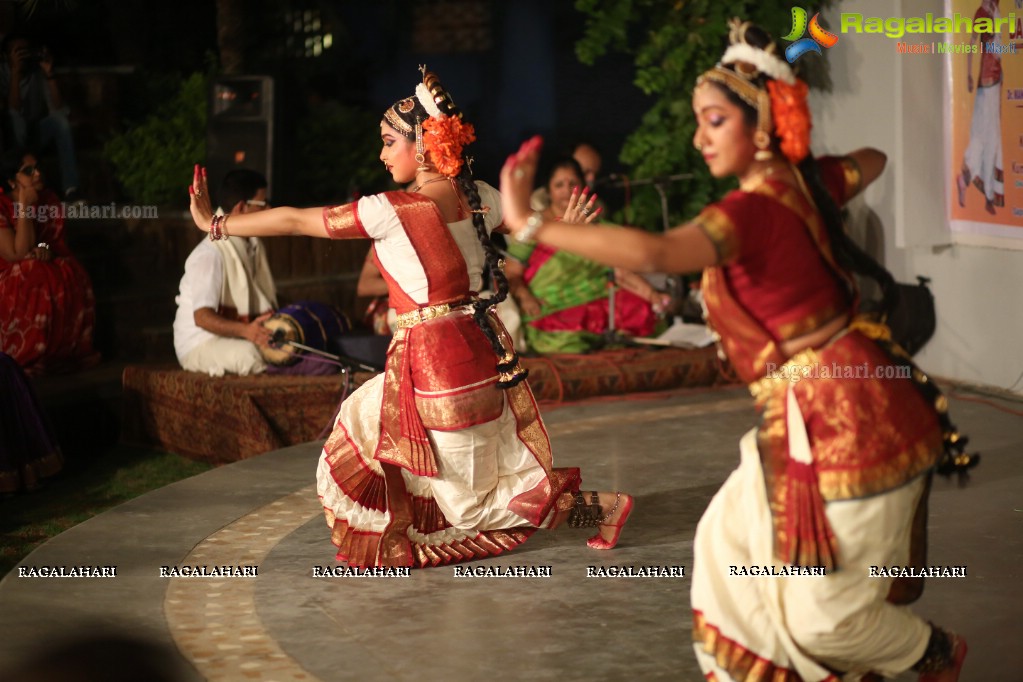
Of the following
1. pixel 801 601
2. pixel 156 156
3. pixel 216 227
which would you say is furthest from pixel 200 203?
pixel 156 156

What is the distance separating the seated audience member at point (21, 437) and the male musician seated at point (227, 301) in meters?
0.83

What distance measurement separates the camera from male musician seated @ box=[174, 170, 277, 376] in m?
5.88

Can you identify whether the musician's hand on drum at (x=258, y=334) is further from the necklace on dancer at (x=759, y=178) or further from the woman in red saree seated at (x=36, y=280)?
the necklace on dancer at (x=759, y=178)

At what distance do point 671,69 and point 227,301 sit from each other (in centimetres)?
→ 339

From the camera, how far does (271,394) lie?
5812 mm

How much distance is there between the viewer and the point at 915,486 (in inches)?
101

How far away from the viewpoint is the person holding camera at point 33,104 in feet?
26.2

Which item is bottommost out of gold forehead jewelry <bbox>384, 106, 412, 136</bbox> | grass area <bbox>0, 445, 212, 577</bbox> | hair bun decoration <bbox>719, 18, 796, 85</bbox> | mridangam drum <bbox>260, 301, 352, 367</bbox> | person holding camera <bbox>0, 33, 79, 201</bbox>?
grass area <bbox>0, 445, 212, 577</bbox>

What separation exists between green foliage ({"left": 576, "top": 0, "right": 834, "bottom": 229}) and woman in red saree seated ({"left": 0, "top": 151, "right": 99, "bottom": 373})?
338 centimetres

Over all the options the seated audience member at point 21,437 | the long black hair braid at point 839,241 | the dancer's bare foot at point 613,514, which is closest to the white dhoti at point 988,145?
the dancer's bare foot at point 613,514

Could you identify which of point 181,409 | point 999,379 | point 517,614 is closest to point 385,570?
point 517,614

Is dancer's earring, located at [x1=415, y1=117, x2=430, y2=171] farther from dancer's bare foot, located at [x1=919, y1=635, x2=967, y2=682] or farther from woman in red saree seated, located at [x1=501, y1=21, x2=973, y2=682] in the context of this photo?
dancer's bare foot, located at [x1=919, y1=635, x2=967, y2=682]

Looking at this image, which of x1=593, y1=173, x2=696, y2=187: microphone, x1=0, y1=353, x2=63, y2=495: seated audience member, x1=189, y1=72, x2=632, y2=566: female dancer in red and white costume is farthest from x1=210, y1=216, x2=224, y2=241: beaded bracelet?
x1=593, y1=173, x2=696, y2=187: microphone

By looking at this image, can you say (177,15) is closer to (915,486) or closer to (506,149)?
(506,149)
